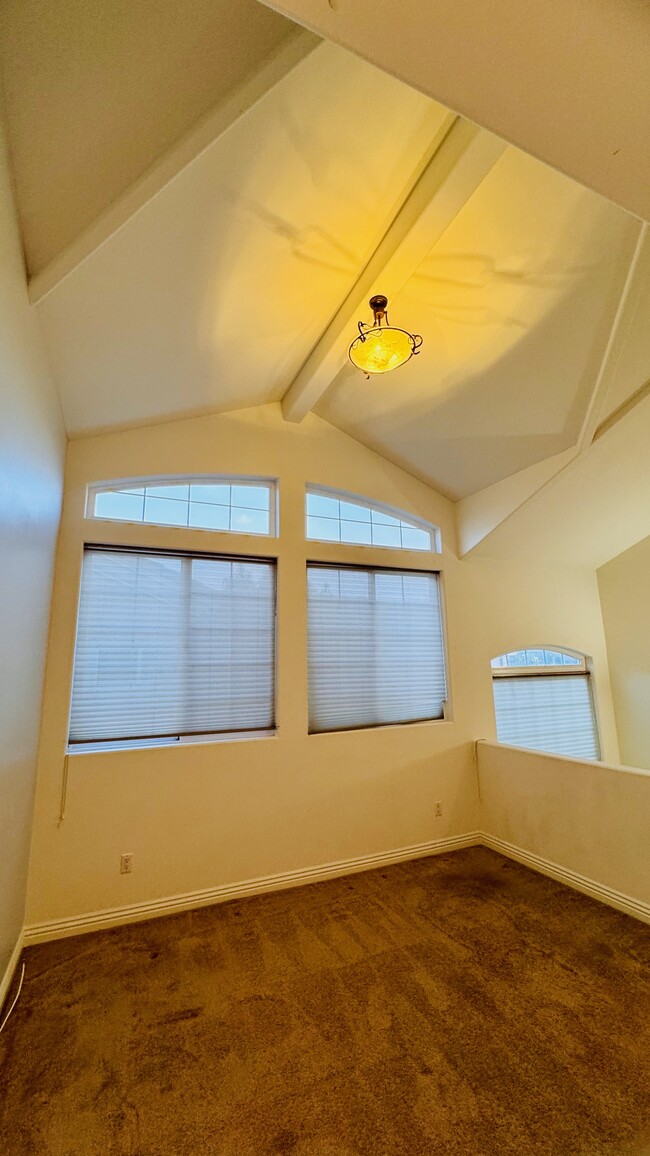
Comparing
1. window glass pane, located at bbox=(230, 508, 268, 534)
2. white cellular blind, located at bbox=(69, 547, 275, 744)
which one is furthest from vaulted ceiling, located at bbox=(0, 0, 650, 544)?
white cellular blind, located at bbox=(69, 547, 275, 744)

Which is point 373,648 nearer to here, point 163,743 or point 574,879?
point 163,743

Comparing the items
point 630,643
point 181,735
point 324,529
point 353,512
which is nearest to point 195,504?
point 324,529

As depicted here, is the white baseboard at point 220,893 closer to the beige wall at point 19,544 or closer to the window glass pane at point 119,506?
the beige wall at point 19,544

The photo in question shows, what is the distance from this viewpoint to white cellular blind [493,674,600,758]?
4.28 m

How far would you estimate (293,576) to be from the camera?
3.45 metres

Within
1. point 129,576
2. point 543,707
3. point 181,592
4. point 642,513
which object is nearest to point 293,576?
point 181,592

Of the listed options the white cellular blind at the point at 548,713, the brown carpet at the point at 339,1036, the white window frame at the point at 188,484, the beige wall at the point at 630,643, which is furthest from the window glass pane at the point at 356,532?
the beige wall at the point at 630,643

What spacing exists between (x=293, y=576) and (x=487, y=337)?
2.03 m

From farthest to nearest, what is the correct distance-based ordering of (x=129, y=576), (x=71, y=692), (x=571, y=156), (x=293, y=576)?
1. (x=293, y=576)
2. (x=129, y=576)
3. (x=71, y=692)
4. (x=571, y=156)

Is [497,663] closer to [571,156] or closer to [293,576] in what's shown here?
[293,576]

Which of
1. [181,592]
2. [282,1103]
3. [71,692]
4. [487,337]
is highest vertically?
[487,337]

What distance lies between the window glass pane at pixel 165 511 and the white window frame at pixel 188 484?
40 millimetres

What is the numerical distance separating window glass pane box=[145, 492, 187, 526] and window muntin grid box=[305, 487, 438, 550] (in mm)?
969

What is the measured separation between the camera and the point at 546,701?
14.8 ft
